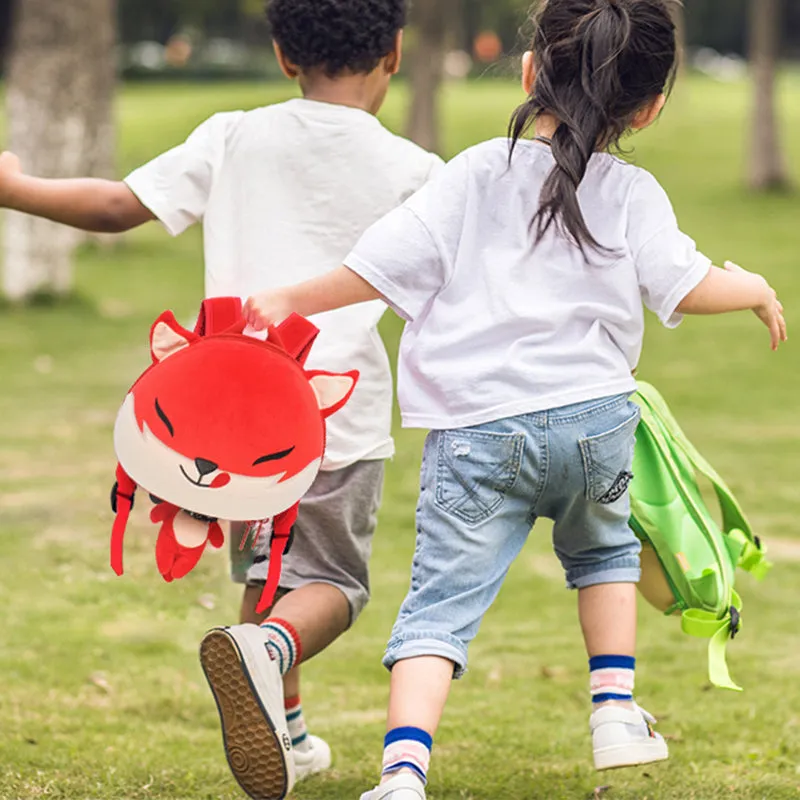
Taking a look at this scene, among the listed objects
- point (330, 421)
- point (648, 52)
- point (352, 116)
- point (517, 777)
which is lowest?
point (517, 777)

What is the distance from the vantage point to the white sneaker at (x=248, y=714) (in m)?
2.90

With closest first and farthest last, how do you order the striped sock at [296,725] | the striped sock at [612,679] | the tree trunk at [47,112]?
1. the striped sock at [612,679]
2. the striped sock at [296,725]
3. the tree trunk at [47,112]

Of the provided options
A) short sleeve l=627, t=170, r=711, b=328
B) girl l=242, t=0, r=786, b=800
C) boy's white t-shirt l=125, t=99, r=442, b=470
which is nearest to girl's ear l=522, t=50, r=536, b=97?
girl l=242, t=0, r=786, b=800

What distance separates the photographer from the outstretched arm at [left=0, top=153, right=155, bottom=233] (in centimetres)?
328

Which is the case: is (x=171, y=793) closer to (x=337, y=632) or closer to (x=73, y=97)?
(x=337, y=632)

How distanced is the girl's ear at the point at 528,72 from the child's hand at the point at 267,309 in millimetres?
644

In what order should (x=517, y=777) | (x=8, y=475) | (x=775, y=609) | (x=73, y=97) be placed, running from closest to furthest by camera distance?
(x=517, y=777)
(x=775, y=609)
(x=8, y=475)
(x=73, y=97)

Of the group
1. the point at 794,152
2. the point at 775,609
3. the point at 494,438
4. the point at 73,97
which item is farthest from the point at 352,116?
the point at 794,152

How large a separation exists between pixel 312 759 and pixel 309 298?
4.26 ft

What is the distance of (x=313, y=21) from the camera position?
331 cm

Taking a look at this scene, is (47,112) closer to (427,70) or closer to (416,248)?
(416,248)

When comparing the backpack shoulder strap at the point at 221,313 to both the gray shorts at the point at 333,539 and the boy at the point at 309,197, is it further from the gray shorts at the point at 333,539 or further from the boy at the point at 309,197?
the gray shorts at the point at 333,539

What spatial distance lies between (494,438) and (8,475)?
15.4ft

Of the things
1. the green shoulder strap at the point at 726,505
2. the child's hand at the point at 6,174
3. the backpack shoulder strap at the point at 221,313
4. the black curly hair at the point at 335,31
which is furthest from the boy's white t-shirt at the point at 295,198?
the green shoulder strap at the point at 726,505
